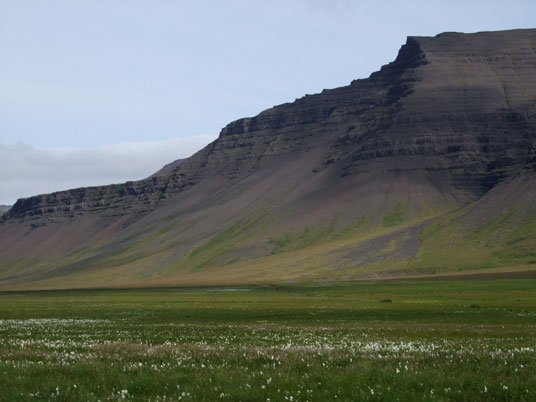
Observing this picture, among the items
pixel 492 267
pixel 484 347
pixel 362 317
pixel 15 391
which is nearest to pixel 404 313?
pixel 362 317

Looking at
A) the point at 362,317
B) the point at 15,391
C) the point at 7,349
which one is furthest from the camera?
the point at 362,317

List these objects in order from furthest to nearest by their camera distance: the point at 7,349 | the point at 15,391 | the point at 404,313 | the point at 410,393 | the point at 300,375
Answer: the point at 404,313 < the point at 7,349 < the point at 300,375 < the point at 15,391 < the point at 410,393

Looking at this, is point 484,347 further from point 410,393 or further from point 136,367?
point 136,367

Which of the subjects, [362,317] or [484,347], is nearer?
[484,347]

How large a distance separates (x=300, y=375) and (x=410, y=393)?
3.16 meters

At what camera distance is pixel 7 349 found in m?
23.1

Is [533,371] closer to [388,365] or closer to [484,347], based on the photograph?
[388,365]

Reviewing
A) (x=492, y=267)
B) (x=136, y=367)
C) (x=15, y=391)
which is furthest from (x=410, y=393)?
(x=492, y=267)

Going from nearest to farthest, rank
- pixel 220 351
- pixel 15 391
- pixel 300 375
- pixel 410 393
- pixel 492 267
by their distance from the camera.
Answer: pixel 410 393 → pixel 15 391 → pixel 300 375 → pixel 220 351 → pixel 492 267

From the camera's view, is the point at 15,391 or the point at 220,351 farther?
the point at 220,351

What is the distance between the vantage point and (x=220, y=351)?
21344mm

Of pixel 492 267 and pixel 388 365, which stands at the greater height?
pixel 388 365

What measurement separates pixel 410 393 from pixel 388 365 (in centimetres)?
310

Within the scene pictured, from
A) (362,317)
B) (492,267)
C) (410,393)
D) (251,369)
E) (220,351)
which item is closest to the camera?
(410,393)
